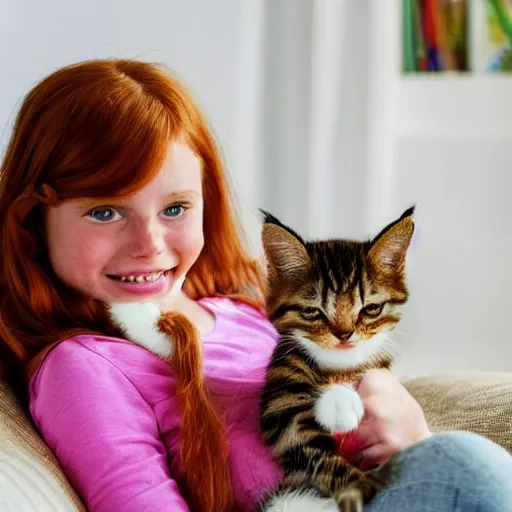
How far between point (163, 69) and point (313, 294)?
47 cm

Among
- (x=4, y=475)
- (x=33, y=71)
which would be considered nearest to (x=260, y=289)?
(x=4, y=475)

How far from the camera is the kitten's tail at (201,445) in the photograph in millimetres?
1105

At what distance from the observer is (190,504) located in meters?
1.12

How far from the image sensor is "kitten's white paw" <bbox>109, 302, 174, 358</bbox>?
1.21m

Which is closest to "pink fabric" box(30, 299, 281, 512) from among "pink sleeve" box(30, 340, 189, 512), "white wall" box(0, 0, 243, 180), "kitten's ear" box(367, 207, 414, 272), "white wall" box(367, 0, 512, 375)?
"pink sleeve" box(30, 340, 189, 512)

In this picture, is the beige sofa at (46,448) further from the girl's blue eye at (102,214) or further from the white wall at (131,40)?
the white wall at (131,40)

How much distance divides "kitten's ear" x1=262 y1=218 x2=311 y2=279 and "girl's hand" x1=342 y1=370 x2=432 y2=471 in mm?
156

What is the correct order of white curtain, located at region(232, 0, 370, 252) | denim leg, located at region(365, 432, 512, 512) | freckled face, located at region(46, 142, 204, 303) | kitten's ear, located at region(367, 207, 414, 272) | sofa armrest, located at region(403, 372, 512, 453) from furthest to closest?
white curtain, located at region(232, 0, 370, 252) → sofa armrest, located at region(403, 372, 512, 453) → freckled face, located at region(46, 142, 204, 303) → kitten's ear, located at region(367, 207, 414, 272) → denim leg, located at region(365, 432, 512, 512)

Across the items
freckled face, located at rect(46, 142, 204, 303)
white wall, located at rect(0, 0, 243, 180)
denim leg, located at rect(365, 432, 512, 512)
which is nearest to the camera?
denim leg, located at rect(365, 432, 512, 512)

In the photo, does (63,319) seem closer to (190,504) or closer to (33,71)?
(190,504)

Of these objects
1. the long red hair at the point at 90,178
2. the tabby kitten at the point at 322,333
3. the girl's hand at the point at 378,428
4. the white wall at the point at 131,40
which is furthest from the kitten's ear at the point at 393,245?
the white wall at the point at 131,40

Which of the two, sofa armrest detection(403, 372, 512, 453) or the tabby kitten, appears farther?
sofa armrest detection(403, 372, 512, 453)

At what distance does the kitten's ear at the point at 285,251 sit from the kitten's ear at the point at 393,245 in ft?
0.27

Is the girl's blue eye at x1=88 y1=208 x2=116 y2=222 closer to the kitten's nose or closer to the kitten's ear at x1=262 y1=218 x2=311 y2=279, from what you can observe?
the kitten's ear at x1=262 y1=218 x2=311 y2=279
